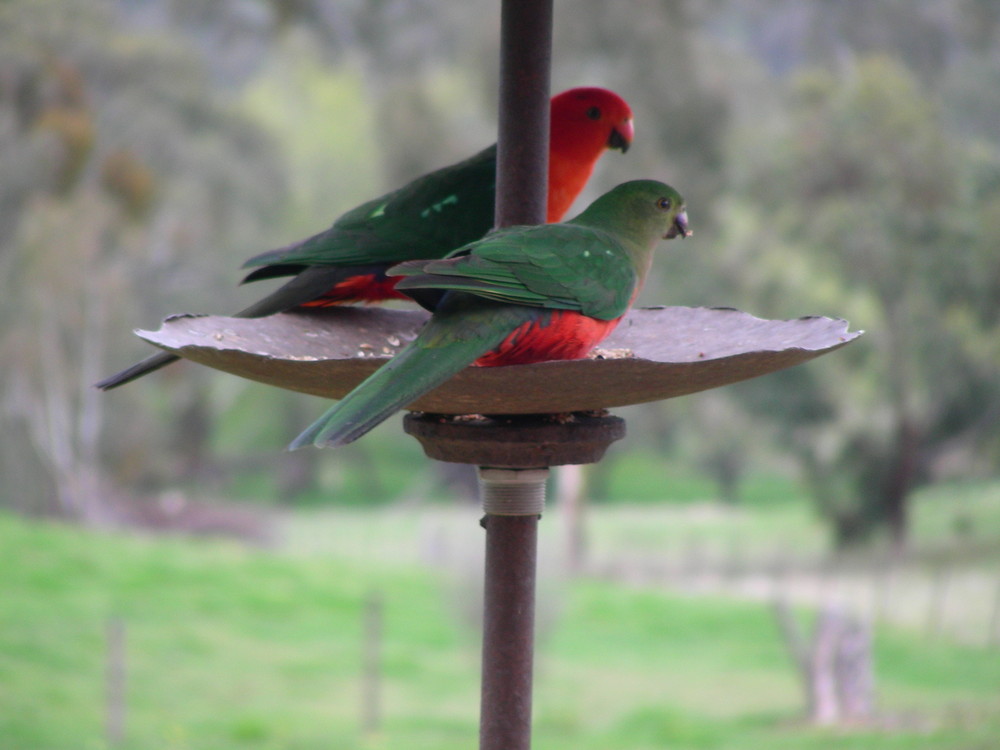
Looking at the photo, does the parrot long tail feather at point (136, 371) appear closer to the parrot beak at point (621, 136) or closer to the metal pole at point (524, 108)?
the metal pole at point (524, 108)

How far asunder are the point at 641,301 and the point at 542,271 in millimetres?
8490

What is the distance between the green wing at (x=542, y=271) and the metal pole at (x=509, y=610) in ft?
0.90

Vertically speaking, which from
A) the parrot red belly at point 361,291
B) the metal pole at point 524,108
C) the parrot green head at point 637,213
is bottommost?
the parrot red belly at point 361,291

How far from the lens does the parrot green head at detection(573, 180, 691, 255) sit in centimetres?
162

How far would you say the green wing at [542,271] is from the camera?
1.29m

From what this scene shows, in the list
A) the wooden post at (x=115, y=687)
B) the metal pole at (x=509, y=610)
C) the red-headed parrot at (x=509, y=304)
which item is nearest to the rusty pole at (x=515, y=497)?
the metal pole at (x=509, y=610)

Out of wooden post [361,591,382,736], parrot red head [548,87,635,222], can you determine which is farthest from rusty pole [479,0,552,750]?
wooden post [361,591,382,736]

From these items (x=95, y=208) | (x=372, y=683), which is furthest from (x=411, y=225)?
(x=95, y=208)

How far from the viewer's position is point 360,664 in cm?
673

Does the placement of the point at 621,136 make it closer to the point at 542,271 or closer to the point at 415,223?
the point at 415,223

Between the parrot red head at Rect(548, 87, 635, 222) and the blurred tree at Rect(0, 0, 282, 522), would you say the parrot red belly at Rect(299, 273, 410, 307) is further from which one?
the blurred tree at Rect(0, 0, 282, 522)

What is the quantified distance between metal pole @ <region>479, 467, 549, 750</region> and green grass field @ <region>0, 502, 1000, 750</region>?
13.0 ft

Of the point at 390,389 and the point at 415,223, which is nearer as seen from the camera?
the point at 390,389

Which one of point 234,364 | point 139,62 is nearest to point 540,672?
point 234,364
